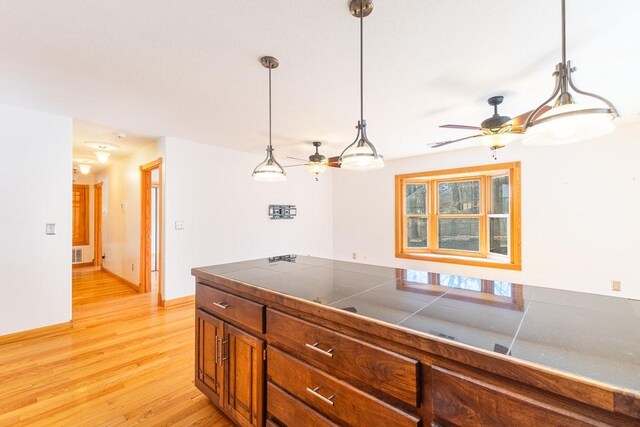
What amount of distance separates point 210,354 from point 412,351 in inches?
55.7

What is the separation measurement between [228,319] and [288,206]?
3.87m

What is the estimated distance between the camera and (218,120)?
317 cm

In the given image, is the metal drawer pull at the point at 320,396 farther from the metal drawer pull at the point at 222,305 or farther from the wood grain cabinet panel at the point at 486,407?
the metal drawer pull at the point at 222,305

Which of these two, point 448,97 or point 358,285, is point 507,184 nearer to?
point 448,97

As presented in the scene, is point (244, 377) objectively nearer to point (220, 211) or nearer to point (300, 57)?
point (300, 57)

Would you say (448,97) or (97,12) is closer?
(97,12)

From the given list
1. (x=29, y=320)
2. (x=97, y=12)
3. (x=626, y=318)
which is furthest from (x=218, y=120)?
(x=626, y=318)

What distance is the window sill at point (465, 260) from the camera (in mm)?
4190

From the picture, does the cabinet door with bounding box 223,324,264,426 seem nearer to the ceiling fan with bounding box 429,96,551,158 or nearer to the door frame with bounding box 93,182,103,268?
the ceiling fan with bounding box 429,96,551,158

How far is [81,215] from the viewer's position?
667 cm

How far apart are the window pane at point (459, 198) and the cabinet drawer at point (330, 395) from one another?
14.7 ft

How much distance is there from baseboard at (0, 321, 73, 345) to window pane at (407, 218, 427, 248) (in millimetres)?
5153

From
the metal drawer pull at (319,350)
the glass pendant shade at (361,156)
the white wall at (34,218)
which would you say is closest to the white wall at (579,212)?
the glass pendant shade at (361,156)

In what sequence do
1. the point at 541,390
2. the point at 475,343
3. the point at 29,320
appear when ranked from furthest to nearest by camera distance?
the point at 29,320
the point at 475,343
the point at 541,390
